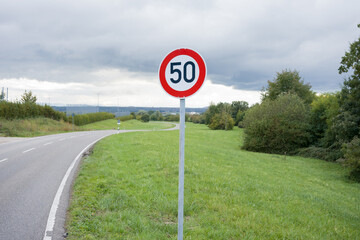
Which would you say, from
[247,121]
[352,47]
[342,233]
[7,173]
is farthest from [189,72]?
[247,121]

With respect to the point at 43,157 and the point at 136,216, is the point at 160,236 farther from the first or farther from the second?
the point at 43,157

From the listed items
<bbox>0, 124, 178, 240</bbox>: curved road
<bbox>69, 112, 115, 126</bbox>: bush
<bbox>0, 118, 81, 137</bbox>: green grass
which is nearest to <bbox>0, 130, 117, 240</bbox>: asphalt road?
<bbox>0, 124, 178, 240</bbox>: curved road

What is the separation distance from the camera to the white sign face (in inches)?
141

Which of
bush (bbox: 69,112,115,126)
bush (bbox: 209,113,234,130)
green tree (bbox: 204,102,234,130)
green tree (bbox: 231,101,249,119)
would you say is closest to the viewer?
bush (bbox: 69,112,115,126)

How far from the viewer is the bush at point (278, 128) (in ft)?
91.1

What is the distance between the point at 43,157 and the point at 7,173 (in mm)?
3552

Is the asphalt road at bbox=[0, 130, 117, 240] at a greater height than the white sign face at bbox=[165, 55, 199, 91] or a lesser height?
lesser

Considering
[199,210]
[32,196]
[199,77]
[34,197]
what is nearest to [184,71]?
[199,77]

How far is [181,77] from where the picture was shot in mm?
3662

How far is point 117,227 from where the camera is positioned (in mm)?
4762

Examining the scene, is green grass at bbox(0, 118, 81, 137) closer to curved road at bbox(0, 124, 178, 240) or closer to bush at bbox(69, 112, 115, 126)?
bush at bbox(69, 112, 115, 126)

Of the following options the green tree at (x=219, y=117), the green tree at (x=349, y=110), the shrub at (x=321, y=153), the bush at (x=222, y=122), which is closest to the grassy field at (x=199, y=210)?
the green tree at (x=349, y=110)

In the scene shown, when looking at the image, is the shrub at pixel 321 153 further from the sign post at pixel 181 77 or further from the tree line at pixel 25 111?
the tree line at pixel 25 111

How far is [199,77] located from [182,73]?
26cm
